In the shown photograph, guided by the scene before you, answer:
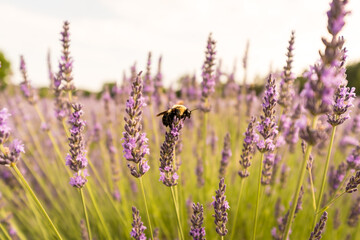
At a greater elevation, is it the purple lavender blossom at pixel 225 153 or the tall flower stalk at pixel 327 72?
the tall flower stalk at pixel 327 72

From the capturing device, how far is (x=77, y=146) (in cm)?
181

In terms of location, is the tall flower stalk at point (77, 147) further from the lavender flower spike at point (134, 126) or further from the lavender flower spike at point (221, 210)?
the lavender flower spike at point (221, 210)

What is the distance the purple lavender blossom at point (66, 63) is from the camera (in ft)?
8.05

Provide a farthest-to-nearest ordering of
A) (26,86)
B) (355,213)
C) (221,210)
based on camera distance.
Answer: (26,86)
(355,213)
(221,210)

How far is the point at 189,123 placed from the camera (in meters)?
4.87

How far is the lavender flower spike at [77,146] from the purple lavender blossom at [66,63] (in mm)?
996

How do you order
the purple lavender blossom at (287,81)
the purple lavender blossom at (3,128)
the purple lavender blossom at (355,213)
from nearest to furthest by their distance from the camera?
the purple lavender blossom at (3,128) → the purple lavender blossom at (287,81) → the purple lavender blossom at (355,213)

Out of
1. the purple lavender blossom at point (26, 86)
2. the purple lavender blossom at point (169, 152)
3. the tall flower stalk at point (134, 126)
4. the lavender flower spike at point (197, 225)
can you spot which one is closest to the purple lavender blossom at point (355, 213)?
the lavender flower spike at point (197, 225)

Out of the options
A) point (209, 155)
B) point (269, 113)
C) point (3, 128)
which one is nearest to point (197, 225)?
point (269, 113)

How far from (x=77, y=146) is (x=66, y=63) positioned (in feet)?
3.73

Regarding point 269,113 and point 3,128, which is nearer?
point 3,128

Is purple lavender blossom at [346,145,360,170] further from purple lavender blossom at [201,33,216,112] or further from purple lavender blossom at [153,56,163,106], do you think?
purple lavender blossom at [153,56,163,106]

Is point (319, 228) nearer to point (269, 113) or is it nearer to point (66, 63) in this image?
point (269, 113)

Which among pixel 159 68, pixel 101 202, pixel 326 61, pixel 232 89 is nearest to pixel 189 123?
pixel 232 89
